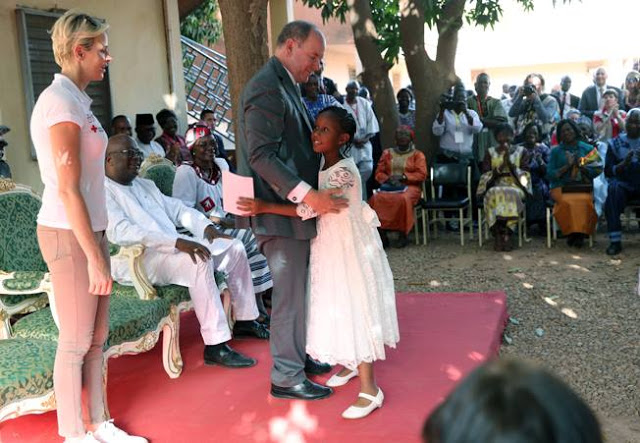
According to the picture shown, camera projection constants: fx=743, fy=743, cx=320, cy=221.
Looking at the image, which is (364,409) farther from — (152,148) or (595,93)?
(595,93)

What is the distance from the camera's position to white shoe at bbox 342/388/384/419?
345 centimetres

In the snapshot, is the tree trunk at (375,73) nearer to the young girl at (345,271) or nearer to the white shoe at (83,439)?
the young girl at (345,271)

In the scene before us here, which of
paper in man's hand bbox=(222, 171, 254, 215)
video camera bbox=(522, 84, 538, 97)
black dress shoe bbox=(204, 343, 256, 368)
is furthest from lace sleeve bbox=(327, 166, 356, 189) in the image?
video camera bbox=(522, 84, 538, 97)

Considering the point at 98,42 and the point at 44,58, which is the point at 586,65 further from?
the point at 98,42

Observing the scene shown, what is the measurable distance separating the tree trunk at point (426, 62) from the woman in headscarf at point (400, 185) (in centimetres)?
107

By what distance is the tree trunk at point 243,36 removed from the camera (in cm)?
468

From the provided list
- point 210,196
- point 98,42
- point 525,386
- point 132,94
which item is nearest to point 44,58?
point 132,94

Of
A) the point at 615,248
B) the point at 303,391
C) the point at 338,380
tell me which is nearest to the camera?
the point at 303,391

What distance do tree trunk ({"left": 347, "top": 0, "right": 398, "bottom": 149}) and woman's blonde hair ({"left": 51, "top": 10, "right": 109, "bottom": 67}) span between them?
23.6ft

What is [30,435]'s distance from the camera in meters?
3.45

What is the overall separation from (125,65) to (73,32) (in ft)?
18.3

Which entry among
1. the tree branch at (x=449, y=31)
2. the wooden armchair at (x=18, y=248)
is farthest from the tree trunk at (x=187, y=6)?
the wooden armchair at (x=18, y=248)

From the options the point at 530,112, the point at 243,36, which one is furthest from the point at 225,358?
the point at 530,112

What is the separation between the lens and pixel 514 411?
79 cm
